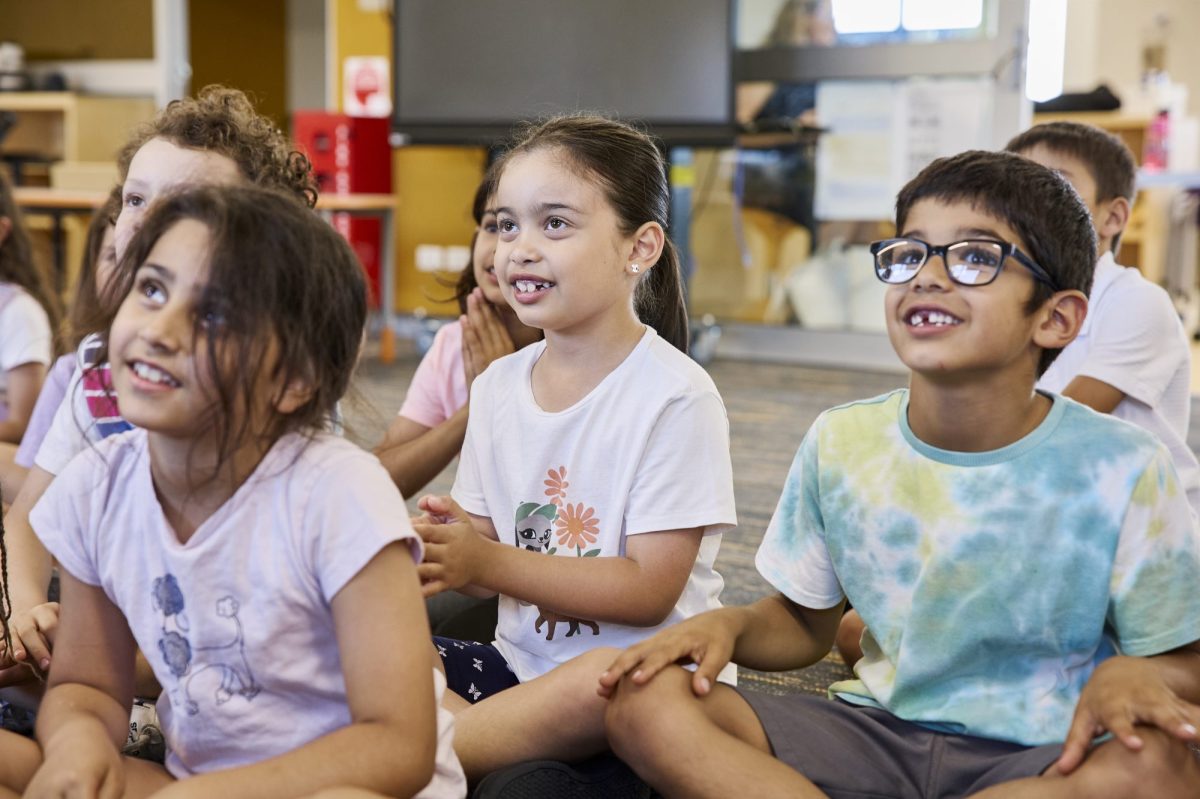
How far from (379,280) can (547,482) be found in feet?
13.1

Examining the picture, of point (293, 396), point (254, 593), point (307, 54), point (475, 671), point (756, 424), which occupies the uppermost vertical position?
point (307, 54)

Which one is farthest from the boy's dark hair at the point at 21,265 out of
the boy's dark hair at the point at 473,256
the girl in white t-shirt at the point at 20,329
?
the boy's dark hair at the point at 473,256

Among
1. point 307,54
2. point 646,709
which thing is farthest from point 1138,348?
point 307,54

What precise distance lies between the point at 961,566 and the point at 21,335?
1.67 metres

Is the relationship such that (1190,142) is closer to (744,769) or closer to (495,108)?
(495,108)

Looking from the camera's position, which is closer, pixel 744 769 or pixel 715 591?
pixel 744 769

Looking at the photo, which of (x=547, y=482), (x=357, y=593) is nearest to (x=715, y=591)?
(x=547, y=482)

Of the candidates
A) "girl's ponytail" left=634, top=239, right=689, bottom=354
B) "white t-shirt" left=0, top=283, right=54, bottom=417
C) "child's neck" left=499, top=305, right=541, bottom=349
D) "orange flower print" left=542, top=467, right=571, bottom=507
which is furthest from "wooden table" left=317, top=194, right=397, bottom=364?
"orange flower print" left=542, top=467, right=571, bottom=507

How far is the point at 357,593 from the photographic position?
2.82ft

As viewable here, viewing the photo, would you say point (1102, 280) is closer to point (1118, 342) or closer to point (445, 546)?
point (1118, 342)

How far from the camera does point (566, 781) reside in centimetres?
112

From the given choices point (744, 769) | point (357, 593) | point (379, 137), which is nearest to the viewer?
point (357, 593)

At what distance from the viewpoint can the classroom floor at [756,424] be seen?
5.44 ft

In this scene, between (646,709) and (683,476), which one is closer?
(646,709)
